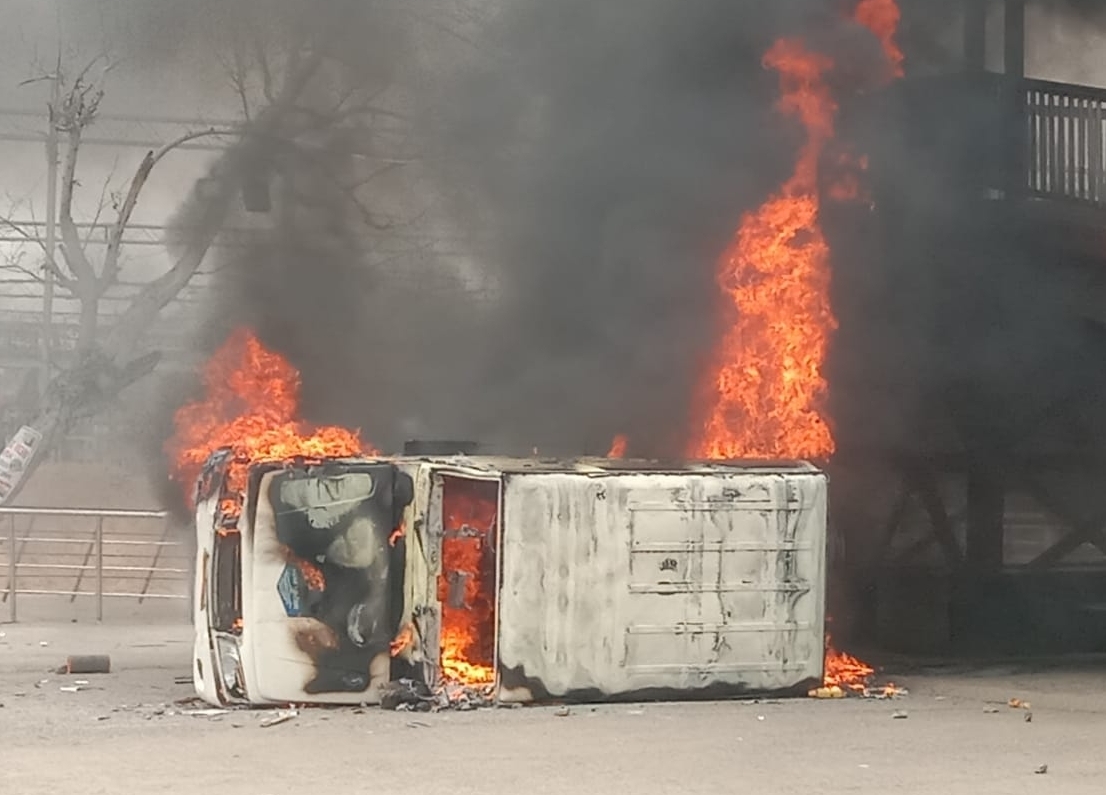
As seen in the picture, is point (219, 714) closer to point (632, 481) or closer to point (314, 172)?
point (632, 481)

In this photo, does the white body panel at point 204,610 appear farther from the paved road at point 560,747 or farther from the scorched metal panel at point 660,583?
the scorched metal panel at point 660,583

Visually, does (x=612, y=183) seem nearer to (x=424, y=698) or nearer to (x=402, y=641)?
(x=402, y=641)

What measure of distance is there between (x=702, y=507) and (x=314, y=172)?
6.44m

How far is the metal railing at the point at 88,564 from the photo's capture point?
15156 mm

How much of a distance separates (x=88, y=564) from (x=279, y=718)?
31.6ft

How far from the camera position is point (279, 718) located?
935cm

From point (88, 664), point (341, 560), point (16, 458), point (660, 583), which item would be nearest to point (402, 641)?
point (341, 560)

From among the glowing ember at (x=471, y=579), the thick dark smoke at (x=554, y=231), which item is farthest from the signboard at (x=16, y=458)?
the glowing ember at (x=471, y=579)

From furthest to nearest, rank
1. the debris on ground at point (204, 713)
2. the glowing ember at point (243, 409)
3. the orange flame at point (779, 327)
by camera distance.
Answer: the orange flame at point (779, 327) → the glowing ember at point (243, 409) → the debris on ground at point (204, 713)

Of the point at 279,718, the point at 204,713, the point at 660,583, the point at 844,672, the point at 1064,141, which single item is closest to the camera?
the point at 279,718

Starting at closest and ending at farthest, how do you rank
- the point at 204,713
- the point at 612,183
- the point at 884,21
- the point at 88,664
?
the point at 204,713 → the point at 88,664 → the point at 884,21 → the point at 612,183

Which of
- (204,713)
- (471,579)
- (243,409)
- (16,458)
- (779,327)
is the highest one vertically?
(779,327)

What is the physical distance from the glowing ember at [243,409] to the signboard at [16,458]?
18.3ft

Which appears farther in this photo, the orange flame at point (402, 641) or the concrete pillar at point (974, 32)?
the concrete pillar at point (974, 32)
